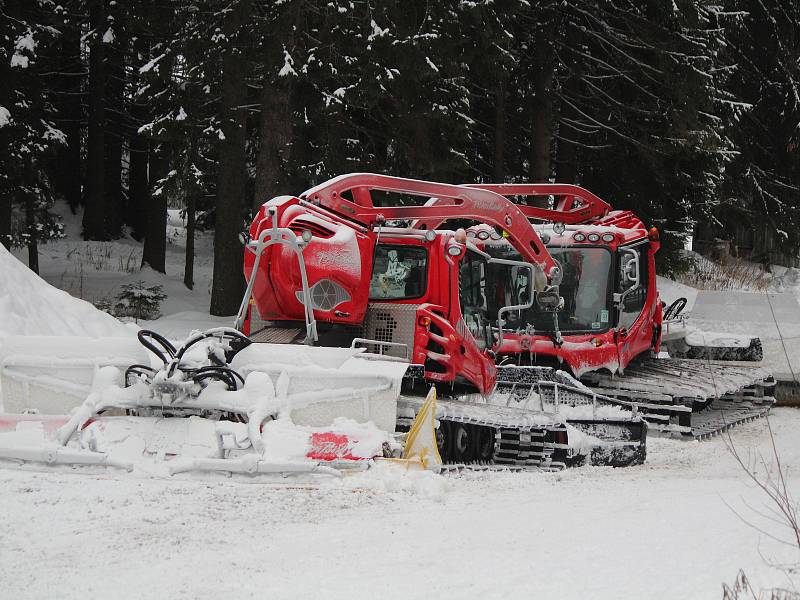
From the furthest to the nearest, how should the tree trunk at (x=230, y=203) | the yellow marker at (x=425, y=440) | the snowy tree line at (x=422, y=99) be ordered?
the tree trunk at (x=230, y=203) → the snowy tree line at (x=422, y=99) → the yellow marker at (x=425, y=440)

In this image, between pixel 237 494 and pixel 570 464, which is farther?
pixel 570 464

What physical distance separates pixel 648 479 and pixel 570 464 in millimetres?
992

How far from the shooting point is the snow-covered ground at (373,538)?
4.57 metres

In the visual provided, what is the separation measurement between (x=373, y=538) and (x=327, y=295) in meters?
3.96

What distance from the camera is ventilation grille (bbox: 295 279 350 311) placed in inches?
358

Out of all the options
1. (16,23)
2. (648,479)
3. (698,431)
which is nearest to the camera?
(648,479)

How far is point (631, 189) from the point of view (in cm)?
2472

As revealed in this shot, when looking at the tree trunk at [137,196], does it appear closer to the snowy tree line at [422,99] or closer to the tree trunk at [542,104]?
the snowy tree line at [422,99]

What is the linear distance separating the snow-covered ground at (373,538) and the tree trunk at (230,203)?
13.4 meters

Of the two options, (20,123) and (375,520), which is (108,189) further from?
(375,520)

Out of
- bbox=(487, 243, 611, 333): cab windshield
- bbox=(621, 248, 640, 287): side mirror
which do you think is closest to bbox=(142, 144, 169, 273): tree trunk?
bbox=(487, 243, 611, 333): cab windshield

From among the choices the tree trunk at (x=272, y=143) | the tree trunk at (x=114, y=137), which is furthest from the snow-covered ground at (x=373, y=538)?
the tree trunk at (x=114, y=137)

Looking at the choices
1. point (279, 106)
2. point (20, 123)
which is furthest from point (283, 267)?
point (20, 123)

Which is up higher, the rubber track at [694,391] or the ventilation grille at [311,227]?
the ventilation grille at [311,227]
